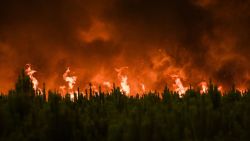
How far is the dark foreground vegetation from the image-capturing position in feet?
16.5

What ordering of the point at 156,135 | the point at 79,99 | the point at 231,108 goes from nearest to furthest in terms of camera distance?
1. the point at 156,135
2. the point at 231,108
3. the point at 79,99

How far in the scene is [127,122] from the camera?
16.6 feet

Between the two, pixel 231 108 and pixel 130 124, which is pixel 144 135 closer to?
pixel 130 124

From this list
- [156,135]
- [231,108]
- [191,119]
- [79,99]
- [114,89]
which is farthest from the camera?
[114,89]

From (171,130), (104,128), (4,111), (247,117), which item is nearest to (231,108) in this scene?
(247,117)

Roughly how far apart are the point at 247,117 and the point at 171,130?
0.89 metres

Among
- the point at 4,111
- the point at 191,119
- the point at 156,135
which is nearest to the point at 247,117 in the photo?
the point at 191,119

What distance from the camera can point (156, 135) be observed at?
4.94 meters

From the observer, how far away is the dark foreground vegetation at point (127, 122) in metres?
5.03

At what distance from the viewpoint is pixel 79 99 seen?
7270 millimetres

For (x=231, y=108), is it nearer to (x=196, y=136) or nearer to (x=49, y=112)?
(x=196, y=136)

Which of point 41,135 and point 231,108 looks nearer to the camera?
point 41,135

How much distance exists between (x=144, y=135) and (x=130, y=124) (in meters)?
0.19

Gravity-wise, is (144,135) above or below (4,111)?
below
